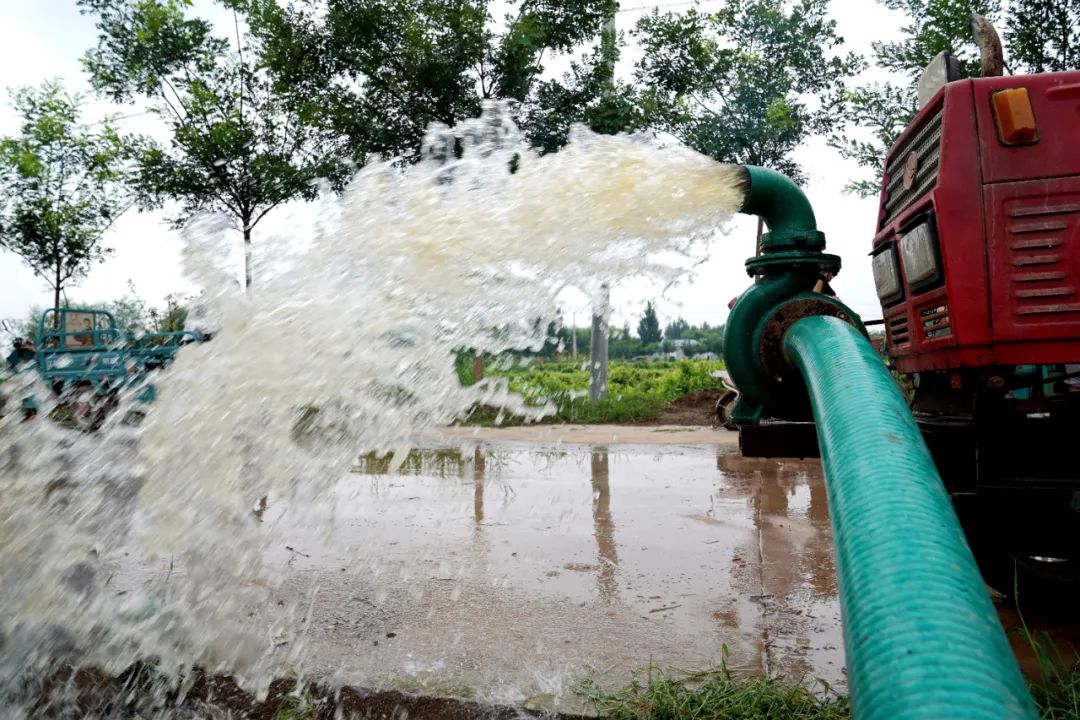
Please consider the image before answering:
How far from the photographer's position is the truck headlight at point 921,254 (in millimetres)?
2744

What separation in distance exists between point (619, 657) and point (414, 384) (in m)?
1.34

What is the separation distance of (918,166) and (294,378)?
249 cm

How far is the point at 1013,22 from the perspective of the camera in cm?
869

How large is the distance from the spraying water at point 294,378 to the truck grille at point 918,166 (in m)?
0.68

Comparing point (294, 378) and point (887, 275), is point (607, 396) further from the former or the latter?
point (294, 378)

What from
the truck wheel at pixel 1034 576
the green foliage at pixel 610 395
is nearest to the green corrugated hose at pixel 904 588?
the truck wheel at pixel 1034 576

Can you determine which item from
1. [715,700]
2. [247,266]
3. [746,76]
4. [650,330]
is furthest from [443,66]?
[650,330]

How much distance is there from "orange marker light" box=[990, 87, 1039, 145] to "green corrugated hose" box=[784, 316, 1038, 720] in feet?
4.94

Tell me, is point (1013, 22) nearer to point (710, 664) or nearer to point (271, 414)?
point (710, 664)

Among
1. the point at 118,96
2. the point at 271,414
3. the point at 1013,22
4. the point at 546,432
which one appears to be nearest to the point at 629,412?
the point at 546,432

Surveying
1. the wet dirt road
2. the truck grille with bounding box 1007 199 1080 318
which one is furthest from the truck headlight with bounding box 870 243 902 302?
the wet dirt road

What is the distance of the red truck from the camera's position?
258cm

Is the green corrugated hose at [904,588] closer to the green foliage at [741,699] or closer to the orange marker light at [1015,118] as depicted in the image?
the green foliage at [741,699]

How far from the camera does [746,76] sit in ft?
35.8
